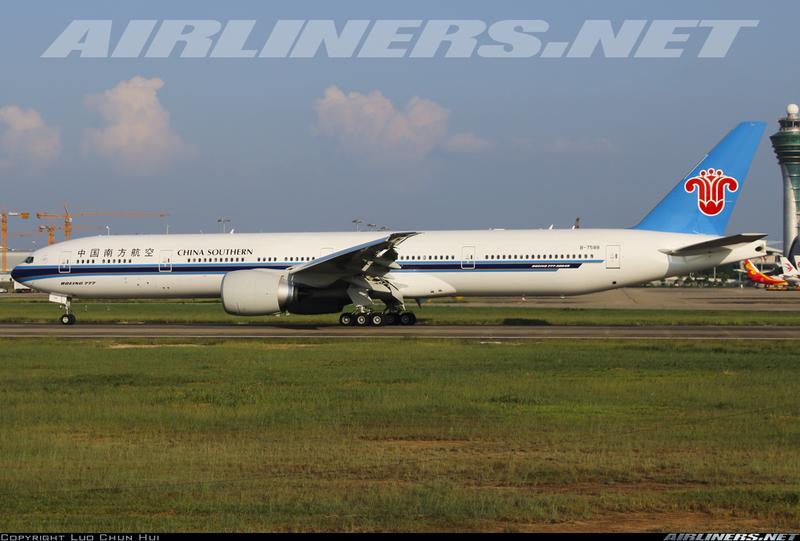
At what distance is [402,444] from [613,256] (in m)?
22.4

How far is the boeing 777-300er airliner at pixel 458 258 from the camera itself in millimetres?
31703

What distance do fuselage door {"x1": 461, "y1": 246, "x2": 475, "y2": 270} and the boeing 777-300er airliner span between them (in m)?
0.03

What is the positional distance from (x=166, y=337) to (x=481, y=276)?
10.7 meters

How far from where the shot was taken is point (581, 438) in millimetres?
12000

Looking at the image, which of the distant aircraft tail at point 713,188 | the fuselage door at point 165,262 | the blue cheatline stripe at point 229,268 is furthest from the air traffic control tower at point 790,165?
the fuselage door at point 165,262

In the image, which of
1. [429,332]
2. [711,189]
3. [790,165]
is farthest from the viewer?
[790,165]

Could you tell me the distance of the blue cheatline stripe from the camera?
108ft

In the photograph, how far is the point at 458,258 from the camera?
1310 inches

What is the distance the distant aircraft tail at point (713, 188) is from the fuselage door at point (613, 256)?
6.65 ft

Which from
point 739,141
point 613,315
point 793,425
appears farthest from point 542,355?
point 613,315

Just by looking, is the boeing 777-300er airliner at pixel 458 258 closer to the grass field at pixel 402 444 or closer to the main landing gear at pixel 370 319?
the main landing gear at pixel 370 319

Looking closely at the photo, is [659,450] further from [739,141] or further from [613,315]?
[613,315]

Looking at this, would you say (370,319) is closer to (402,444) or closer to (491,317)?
(491,317)

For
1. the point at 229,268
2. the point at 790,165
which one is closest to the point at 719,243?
the point at 229,268
